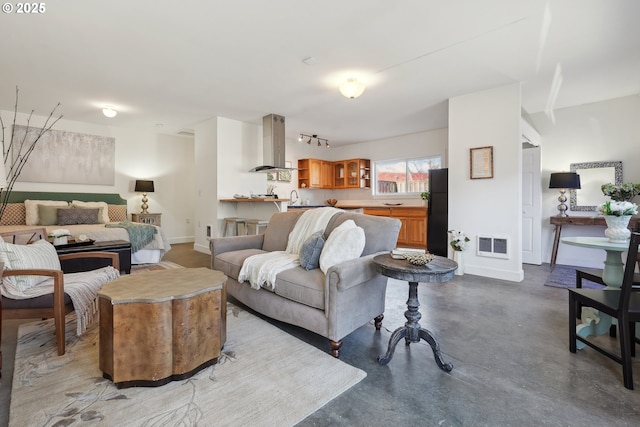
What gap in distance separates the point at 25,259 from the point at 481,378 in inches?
124

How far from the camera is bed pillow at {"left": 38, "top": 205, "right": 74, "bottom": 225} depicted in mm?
4949

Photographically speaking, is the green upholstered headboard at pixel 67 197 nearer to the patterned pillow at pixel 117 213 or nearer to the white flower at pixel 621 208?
the patterned pillow at pixel 117 213

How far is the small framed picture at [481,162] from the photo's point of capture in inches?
162

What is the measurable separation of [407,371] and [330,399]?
1.85 feet

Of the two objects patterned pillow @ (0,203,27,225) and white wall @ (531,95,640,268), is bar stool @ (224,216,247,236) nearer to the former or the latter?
patterned pillow @ (0,203,27,225)

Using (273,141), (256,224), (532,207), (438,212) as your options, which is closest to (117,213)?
(256,224)

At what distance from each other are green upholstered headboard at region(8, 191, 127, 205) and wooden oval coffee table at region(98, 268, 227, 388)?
5341mm

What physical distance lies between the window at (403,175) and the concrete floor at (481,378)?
181 inches

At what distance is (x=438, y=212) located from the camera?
16.6 ft

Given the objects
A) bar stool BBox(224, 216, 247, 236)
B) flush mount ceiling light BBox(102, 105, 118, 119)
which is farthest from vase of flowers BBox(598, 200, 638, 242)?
flush mount ceiling light BBox(102, 105, 118, 119)

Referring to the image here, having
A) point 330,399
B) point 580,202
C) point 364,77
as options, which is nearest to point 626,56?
point 580,202

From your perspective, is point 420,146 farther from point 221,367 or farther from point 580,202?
point 221,367

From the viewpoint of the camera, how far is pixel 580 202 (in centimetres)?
489

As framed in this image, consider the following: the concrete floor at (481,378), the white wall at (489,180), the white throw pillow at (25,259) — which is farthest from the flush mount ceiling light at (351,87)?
the white throw pillow at (25,259)
